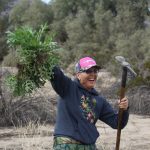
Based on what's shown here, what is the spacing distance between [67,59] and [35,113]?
55.6 feet

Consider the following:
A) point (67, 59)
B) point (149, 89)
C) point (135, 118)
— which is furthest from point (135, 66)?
point (67, 59)

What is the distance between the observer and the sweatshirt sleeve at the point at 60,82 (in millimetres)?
4779

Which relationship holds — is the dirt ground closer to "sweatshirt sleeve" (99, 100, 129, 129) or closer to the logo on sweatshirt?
"sweatshirt sleeve" (99, 100, 129, 129)

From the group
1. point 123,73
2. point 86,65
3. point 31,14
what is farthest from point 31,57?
point 31,14

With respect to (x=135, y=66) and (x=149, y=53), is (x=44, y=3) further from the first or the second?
(x=135, y=66)

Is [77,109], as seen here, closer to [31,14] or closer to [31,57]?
[31,57]

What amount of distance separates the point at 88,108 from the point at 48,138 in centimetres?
530

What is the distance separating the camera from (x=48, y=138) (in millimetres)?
10172

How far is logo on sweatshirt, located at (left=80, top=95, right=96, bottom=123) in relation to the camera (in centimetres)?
495

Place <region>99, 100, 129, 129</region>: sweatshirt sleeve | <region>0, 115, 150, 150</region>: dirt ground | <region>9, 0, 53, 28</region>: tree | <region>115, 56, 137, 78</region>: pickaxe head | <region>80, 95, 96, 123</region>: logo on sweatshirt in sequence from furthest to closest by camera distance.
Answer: <region>9, 0, 53, 28</region>: tree < <region>0, 115, 150, 150</region>: dirt ground < <region>99, 100, 129, 129</region>: sweatshirt sleeve < <region>115, 56, 137, 78</region>: pickaxe head < <region>80, 95, 96, 123</region>: logo on sweatshirt

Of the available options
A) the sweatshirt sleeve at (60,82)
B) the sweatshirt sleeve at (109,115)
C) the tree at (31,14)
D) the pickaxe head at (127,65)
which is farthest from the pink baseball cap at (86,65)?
the tree at (31,14)

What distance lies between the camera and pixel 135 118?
14.6 metres

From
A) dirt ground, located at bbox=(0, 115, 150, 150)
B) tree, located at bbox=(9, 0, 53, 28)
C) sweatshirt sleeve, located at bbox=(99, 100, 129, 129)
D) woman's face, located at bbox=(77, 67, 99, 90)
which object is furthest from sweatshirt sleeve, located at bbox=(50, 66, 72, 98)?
tree, located at bbox=(9, 0, 53, 28)

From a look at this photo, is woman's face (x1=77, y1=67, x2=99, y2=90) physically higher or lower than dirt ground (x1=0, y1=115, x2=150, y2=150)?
higher
